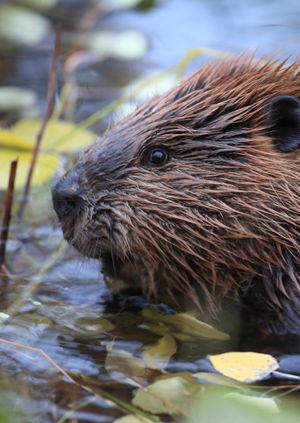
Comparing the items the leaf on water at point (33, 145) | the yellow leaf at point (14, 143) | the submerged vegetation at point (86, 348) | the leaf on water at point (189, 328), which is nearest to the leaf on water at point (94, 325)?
the submerged vegetation at point (86, 348)

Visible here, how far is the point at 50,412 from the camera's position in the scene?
237 cm

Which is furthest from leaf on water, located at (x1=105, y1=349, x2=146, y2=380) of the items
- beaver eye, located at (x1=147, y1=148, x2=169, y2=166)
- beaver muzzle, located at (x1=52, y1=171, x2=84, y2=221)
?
beaver eye, located at (x1=147, y1=148, x2=169, y2=166)

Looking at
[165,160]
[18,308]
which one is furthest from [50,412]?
[165,160]

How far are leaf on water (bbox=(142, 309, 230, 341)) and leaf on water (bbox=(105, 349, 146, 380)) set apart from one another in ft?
0.82

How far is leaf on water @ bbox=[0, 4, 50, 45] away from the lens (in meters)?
6.43

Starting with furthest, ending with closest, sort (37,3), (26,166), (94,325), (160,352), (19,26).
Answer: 1. (37,3)
2. (19,26)
3. (26,166)
4. (94,325)
5. (160,352)

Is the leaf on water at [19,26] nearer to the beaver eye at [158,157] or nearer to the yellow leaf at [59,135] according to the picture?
the yellow leaf at [59,135]

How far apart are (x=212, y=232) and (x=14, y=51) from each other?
412 cm

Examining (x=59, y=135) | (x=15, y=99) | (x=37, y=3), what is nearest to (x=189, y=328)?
(x=59, y=135)

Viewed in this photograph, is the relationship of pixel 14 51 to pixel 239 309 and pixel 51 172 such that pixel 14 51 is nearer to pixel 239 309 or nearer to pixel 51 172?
pixel 51 172

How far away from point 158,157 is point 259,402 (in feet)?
3.29

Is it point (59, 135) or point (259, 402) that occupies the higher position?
point (59, 135)

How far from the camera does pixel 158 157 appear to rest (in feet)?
→ 9.85

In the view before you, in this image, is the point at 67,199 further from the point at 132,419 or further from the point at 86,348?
the point at 132,419
